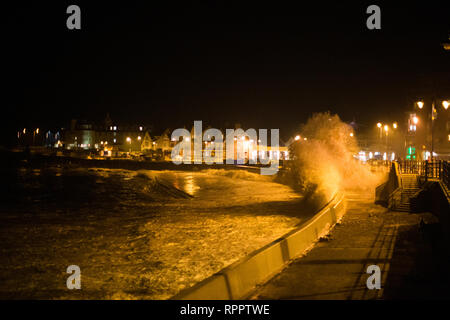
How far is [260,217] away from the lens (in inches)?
659

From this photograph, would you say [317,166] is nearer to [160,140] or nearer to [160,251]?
[160,251]

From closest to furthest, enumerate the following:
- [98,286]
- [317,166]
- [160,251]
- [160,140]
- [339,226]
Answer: [98,286] → [160,251] → [339,226] → [317,166] → [160,140]

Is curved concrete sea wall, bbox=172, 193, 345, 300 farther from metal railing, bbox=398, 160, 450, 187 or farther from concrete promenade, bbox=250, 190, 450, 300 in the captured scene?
metal railing, bbox=398, 160, 450, 187

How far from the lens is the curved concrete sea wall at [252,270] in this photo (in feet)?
17.5

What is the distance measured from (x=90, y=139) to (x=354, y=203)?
123m

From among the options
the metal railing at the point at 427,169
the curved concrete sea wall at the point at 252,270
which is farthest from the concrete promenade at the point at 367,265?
the metal railing at the point at 427,169

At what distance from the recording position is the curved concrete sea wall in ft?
17.5

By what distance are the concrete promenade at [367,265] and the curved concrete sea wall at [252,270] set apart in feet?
0.61

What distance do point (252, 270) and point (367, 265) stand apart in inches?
110

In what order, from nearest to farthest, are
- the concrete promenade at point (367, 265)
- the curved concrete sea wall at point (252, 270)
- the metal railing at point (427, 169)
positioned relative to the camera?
the curved concrete sea wall at point (252, 270), the concrete promenade at point (367, 265), the metal railing at point (427, 169)

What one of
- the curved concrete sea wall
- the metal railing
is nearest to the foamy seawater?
the curved concrete sea wall

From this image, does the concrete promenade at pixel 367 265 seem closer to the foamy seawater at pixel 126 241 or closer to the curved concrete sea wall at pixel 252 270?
the curved concrete sea wall at pixel 252 270

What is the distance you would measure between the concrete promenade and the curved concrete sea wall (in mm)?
185
